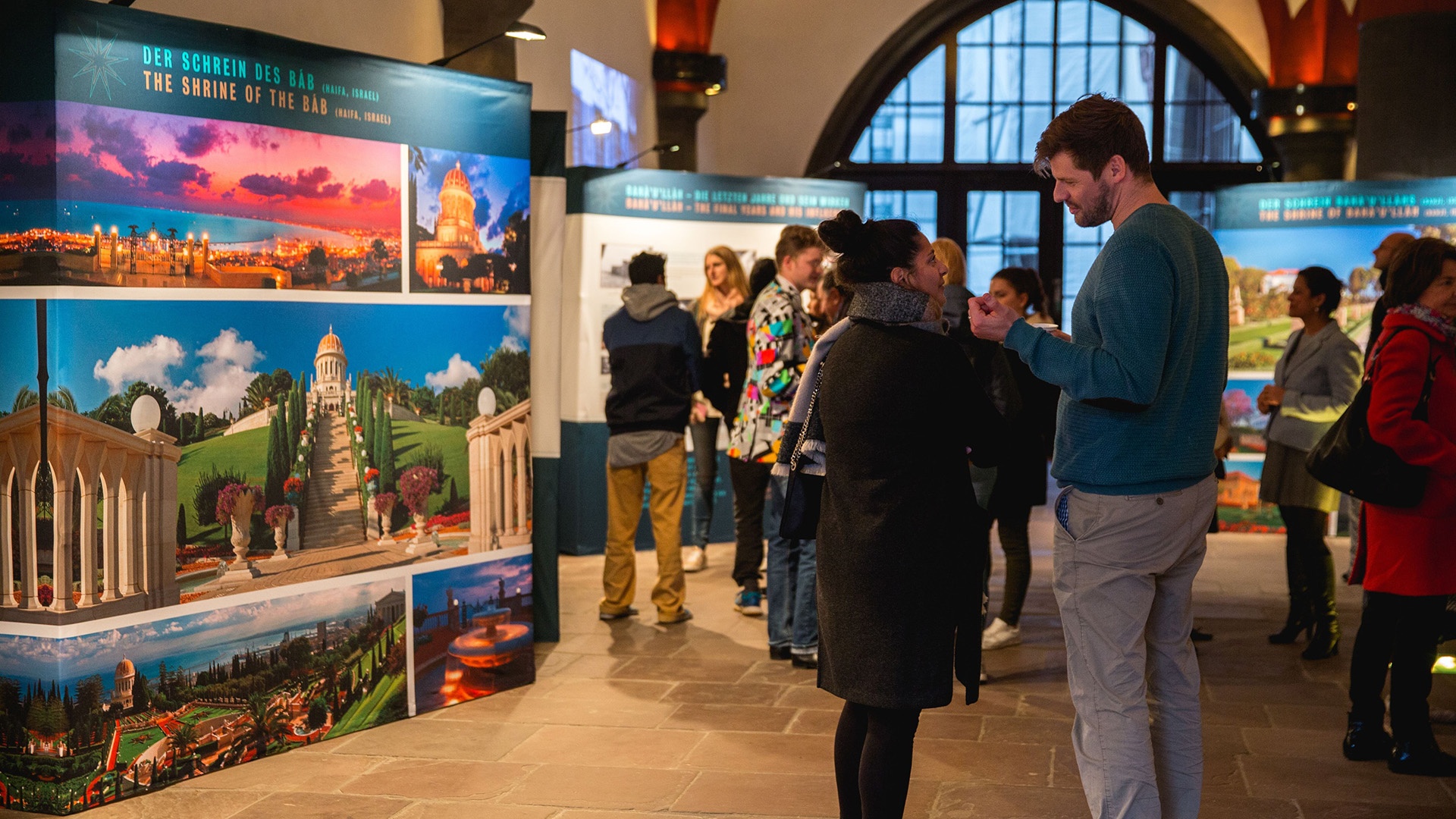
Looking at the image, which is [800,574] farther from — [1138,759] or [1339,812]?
[1138,759]

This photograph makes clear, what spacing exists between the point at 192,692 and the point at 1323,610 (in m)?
4.05

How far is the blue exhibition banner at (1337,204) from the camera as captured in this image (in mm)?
7992

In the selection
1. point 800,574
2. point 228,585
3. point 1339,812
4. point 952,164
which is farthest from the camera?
point 952,164

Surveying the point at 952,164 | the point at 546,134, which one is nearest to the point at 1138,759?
the point at 546,134

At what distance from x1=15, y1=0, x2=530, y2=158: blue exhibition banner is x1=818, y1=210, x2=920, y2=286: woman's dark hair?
5.99 feet

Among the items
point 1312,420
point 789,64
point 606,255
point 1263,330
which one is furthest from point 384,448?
point 789,64

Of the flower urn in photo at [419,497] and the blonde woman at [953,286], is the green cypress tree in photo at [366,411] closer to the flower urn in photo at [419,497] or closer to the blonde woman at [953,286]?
the flower urn in photo at [419,497]

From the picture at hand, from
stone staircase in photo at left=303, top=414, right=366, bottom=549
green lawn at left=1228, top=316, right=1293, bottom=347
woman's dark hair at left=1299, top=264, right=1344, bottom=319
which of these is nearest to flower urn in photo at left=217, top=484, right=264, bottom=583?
stone staircase in photo at left=303, top=414, right=366, bottom=549

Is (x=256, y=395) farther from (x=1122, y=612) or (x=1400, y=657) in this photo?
(x=1400, y=657)

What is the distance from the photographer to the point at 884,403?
2.57 m

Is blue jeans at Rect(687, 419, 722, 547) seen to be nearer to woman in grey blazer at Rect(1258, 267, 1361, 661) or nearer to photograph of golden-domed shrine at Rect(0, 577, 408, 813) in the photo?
woman in grey blazer at Rect(1258, 267, 1361, 661)

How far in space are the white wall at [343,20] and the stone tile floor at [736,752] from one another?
95.5 inches

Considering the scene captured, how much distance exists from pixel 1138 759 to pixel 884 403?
826mm

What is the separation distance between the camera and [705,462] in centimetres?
695
